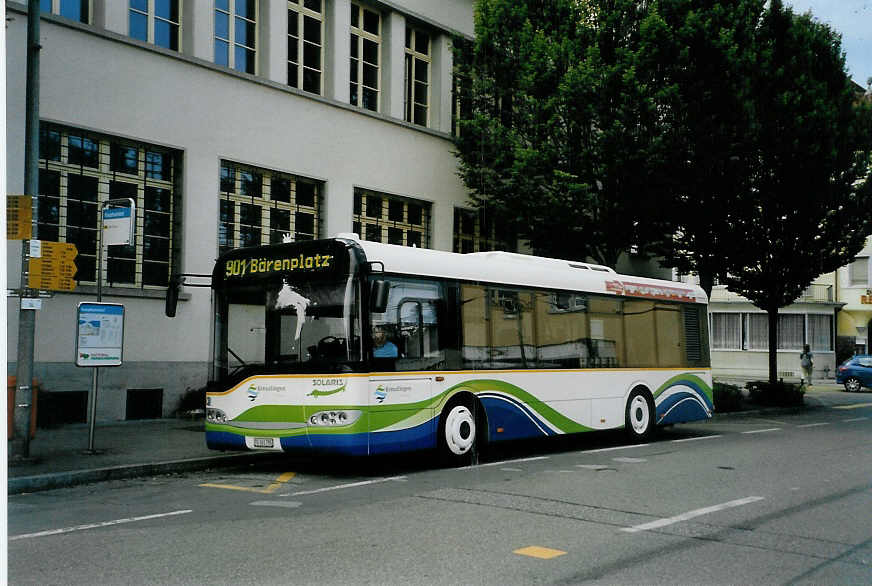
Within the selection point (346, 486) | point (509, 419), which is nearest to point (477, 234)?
point (509, 419)

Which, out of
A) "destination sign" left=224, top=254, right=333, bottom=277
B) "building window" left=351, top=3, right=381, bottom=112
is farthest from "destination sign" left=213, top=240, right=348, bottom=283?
"building window" left=351, top=3, right=381, bottom=112

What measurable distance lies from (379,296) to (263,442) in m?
→ 2.27

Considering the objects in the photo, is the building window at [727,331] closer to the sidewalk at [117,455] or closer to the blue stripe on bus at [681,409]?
the blue stripe on bus at [681,409]

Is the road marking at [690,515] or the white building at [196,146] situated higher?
the white building at [196,146]

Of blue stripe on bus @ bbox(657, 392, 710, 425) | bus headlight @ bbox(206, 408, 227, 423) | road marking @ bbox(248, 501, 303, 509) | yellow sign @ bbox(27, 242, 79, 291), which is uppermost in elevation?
yellow sign @ bbox(27, 242, 79, 291)

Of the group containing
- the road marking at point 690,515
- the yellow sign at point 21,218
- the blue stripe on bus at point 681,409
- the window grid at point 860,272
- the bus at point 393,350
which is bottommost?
the road marking at point 690,515

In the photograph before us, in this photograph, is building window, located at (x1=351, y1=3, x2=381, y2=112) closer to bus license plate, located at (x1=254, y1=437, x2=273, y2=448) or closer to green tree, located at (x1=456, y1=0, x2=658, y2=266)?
green tree, located at (x1=456, y1=0, x2=658, y2=266)

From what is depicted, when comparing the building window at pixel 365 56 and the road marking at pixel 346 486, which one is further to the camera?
the building window at pixel 365 56

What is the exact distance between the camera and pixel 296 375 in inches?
418

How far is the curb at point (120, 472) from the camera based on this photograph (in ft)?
31.5

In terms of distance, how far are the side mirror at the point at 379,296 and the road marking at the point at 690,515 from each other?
169 inches

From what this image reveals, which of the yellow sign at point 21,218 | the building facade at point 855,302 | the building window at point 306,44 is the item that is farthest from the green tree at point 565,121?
the building facade at point 855,302

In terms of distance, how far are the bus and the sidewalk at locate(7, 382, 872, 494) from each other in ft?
2.65

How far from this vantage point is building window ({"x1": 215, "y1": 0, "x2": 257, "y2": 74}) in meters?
18.8
